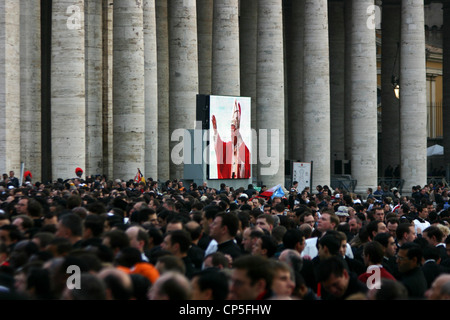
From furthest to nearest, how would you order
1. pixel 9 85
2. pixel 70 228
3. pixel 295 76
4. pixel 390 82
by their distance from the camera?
pixel 390 82 → pixel 295 76 → pixel 9 85 → pixel 70 228

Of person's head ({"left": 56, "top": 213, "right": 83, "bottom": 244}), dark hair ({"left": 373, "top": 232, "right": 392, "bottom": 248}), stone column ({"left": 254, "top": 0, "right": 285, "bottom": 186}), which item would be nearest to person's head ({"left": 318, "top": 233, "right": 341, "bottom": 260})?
dark hair ({"left": 373, "top": 232, "right": 392, "bottom": 248})

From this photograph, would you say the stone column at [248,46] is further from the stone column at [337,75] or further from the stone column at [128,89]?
the stone column at [128,89]

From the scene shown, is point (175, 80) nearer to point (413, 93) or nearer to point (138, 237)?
point (413, 93)

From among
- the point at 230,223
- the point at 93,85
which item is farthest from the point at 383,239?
the point at 93,85

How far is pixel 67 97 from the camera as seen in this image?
4622 cm

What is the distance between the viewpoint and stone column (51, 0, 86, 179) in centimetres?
4581

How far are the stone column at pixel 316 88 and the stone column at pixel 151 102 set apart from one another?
1105cm

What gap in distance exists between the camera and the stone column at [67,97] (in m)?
45.8

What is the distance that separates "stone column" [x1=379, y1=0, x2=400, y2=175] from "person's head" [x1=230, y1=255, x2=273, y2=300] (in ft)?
224

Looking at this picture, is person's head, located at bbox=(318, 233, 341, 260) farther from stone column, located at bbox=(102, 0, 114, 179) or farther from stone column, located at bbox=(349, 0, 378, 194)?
stone column, located at bbox=(349, 0, 378, 194)

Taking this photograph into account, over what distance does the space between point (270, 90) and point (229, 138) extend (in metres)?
15.5

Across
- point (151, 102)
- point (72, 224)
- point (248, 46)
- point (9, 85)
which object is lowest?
point (72, 224)
